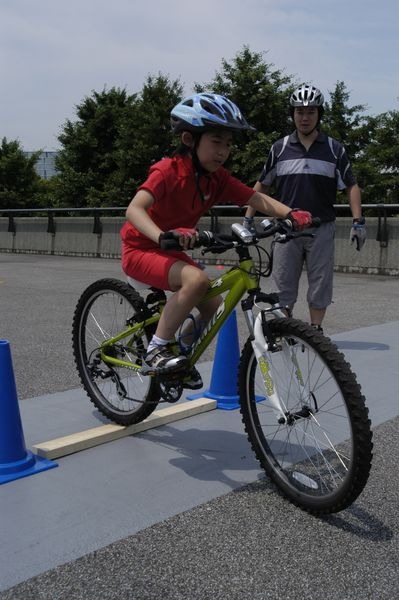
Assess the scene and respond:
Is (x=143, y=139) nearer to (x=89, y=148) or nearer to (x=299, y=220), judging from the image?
(x=89, y=148)

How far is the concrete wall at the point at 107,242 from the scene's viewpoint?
43.7 feet

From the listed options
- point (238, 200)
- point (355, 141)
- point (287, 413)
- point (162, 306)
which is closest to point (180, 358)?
point (162, 306)

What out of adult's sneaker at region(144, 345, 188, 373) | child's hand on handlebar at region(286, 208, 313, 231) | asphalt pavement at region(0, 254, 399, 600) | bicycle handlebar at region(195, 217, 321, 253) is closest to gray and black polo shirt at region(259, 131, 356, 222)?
asphalt pavement at region(0, 254, 399, 600)

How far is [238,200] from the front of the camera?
12.5 ft

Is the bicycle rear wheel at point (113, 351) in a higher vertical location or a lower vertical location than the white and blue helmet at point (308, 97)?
lower

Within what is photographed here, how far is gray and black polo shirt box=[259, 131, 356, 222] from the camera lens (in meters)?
5.70

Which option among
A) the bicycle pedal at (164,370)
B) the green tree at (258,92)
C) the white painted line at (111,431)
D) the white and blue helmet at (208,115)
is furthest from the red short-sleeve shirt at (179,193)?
the green tree at (258,92)

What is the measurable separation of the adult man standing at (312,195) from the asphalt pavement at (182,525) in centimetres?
138

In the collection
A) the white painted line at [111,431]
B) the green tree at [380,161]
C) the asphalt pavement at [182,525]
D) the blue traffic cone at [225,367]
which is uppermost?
the green tree at [380,161]

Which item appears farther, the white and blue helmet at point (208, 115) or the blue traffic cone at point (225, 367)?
the blue traffic cone at point (225, 367)

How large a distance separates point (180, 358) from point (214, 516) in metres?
0.84

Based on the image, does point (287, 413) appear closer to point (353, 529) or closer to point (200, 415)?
point (353, 529)

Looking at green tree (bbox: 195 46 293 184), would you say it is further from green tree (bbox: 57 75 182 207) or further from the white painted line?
the white painted line

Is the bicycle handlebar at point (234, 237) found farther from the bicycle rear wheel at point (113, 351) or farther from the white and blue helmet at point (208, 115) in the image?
the bicycle rear wheel at point (113, 351)
